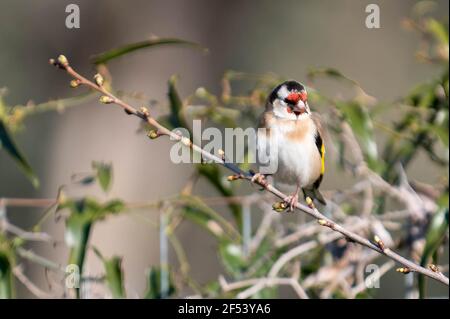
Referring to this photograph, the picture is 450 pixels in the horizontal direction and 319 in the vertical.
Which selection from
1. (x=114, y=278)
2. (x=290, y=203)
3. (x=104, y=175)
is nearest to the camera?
(x=290, y=203)

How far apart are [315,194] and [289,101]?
0.38 meters

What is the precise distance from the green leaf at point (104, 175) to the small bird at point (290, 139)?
1.72 ft

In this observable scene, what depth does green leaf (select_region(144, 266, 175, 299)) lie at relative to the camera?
2.90 m

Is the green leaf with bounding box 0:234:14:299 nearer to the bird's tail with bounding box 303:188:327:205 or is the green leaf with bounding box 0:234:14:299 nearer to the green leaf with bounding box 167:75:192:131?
the green leaf with bounding box 167:75:192:131

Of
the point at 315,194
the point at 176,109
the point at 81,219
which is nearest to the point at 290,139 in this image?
the point at 315,194

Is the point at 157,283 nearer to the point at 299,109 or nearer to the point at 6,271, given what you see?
the point at 6,271

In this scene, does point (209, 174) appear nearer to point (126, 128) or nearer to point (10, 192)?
point (126, 128)

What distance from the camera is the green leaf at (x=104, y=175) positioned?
2965 mm

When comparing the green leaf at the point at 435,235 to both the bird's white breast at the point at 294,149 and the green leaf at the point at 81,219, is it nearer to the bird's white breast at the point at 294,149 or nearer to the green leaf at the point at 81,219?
the bird's white breast at the point at 294,149

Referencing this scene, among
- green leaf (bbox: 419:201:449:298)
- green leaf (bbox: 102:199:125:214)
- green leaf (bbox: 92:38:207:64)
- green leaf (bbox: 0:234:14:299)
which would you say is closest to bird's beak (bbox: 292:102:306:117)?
green leaf (bbox: 92:38:207:64)

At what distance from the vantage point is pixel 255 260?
2.97 meters

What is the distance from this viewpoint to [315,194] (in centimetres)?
Result: 307

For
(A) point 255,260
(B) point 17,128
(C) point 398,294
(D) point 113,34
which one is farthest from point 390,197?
(D) point 113,34

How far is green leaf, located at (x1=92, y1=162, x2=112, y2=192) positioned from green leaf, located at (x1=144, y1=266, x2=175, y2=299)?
0.33 metres
